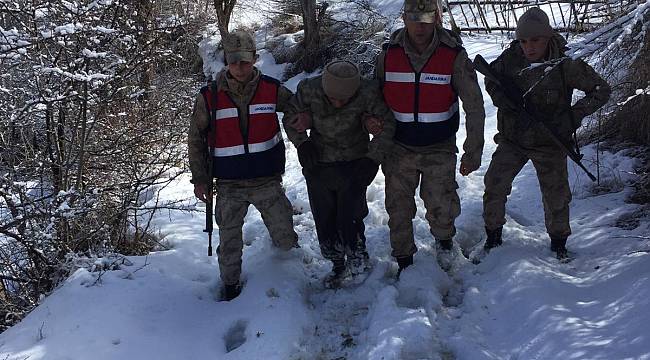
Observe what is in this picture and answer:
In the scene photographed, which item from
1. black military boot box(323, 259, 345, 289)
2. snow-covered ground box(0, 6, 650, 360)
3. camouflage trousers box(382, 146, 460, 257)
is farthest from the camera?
black military boot box(323, 259, 345, 289)

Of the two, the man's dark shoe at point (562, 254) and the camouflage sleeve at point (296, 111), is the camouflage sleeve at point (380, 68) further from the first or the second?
the man's dark shoe at point (562, 254)

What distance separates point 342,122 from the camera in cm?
397

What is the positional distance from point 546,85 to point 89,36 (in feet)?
11.5

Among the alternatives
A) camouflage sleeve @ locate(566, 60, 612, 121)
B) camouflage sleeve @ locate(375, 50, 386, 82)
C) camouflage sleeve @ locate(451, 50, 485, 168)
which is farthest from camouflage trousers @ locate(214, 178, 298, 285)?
camouflage sleeve @ locate(566, 60, 612, 121)

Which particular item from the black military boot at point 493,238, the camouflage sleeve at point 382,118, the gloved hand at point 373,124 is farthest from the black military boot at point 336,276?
the black military boot at point 493,238

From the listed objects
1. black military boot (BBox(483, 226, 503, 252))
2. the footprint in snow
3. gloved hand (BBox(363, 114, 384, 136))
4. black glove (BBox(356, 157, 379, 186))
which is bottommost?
the footprint in snow

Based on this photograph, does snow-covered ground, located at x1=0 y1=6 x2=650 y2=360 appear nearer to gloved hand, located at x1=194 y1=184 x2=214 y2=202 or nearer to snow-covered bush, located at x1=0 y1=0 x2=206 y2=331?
snow-covered bush, located at x1=0 y1=0 x2=206 y2=331

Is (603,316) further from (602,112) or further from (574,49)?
(602,112)

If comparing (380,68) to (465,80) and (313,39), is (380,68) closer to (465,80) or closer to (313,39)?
(465,80)

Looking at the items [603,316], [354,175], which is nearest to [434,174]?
[354,175]

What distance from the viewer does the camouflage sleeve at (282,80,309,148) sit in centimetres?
398

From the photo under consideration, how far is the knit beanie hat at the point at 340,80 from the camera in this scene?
12.3 feet

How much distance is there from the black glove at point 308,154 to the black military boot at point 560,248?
6.20 feet

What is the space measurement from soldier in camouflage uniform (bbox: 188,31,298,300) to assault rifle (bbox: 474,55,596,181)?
141 cm
